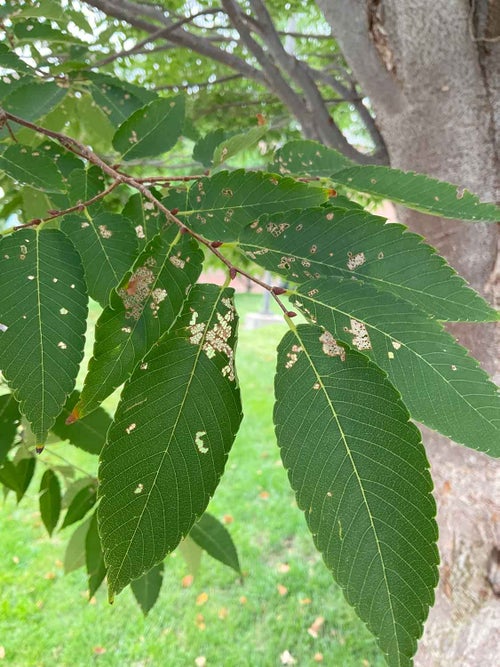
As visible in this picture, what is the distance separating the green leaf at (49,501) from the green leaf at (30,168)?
61 centimetres

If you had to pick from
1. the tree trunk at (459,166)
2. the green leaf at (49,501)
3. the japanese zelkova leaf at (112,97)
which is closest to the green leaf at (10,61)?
the japanese zelkova leaf at (112,97)

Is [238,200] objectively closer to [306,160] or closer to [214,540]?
→ [306,160]

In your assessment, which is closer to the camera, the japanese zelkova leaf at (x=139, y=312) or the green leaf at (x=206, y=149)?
the japanese zelkova leaf at (x=139, y=312)

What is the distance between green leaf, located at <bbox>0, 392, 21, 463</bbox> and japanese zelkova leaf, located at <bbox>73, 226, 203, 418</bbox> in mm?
435

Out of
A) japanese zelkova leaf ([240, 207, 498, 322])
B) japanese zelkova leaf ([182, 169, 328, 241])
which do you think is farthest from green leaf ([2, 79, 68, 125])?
japanese zelkova leaf ([240, 207, 498, 322])

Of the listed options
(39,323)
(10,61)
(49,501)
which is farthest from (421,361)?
(49,501)

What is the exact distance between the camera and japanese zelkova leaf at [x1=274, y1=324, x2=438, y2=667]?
376 mm

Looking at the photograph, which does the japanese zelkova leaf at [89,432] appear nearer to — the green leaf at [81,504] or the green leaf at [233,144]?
the green leaf at [81,504]

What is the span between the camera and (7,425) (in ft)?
2.68

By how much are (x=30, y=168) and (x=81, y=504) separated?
636 mm

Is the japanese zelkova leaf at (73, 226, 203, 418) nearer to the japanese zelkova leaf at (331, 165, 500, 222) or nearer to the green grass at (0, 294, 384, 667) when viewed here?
the japanese zelkova leaf at (331, 165, 500, 222)

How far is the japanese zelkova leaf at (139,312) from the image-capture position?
0.43 meters

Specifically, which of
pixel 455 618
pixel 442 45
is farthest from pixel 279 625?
pixel 442 45

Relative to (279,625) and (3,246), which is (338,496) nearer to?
(3,246)
